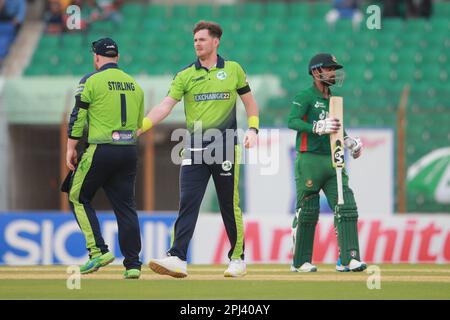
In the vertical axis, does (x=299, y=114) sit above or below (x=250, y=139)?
above

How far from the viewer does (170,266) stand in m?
11.0

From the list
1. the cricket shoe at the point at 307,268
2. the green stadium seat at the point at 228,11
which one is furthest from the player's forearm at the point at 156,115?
the green stadium seat at the point at 228,11

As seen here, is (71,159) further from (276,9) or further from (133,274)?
(276,9)

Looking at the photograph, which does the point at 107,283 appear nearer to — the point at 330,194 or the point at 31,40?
the point at 330,194

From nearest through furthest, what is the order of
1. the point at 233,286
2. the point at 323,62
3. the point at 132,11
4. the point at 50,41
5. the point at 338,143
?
the point at 233,286 → the point at 338,143 → the point at 323,62 → the point at 50,41 → the point at 132,11

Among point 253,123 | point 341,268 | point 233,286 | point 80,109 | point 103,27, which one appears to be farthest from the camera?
point 103,27

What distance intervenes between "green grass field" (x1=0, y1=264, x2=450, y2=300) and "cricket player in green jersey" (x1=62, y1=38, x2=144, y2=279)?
367mm

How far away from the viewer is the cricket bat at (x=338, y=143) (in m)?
11.6

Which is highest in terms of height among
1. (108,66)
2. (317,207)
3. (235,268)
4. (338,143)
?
(108,66)

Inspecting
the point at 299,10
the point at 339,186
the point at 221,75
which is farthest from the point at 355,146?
the point at 299,10

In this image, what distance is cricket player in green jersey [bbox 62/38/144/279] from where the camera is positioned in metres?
11.2

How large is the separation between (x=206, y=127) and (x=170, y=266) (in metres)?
1.32

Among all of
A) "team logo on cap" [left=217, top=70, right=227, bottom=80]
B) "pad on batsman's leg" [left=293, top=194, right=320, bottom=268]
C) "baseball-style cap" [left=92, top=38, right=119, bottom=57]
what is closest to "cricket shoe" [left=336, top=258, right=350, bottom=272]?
"pad on batsman's leg" [left=293, top=194, right=320, bottom=268]

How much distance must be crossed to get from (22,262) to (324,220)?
13.8ft
